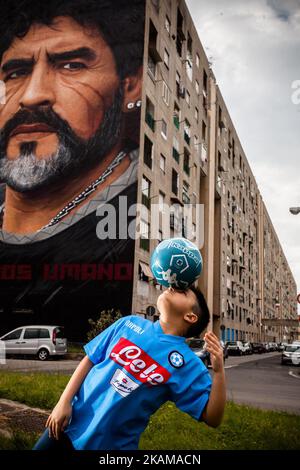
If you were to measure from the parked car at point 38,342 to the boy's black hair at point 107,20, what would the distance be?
16.2m

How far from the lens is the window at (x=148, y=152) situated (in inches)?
1139

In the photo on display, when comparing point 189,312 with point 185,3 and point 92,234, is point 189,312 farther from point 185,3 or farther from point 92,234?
point 185,3

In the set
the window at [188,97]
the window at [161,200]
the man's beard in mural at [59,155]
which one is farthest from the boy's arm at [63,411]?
the window at [188,97]

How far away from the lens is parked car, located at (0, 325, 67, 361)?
20.5 m

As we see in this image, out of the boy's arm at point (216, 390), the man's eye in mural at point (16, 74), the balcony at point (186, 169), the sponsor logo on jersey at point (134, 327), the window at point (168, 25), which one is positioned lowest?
the boy's arm at point (216, 390)

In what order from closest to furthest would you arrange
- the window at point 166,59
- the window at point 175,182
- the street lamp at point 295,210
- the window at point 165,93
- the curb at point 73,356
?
the street lamp at point 295,210 → the curb at point 73,356 → the window at point 165,93 → the window at point 166,59 → the window at point 175,182

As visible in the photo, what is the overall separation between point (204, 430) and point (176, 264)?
393cm

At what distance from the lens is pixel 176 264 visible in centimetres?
203

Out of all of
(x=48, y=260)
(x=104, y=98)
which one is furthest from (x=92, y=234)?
(x=104, y=98)

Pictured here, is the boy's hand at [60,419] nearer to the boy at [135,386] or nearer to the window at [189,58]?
the boy at [135,386]

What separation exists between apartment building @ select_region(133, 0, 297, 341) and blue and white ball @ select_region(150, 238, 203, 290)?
65.3 feet

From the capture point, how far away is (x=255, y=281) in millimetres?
77438

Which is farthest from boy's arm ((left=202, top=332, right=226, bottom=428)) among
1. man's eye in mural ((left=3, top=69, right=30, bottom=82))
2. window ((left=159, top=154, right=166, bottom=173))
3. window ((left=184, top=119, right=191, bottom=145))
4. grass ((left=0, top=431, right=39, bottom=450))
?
window ((left=184, top=119, right=191, bottom=145))

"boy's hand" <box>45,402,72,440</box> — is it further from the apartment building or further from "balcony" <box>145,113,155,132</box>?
"balcony" <box>145,113,155,132</box>
